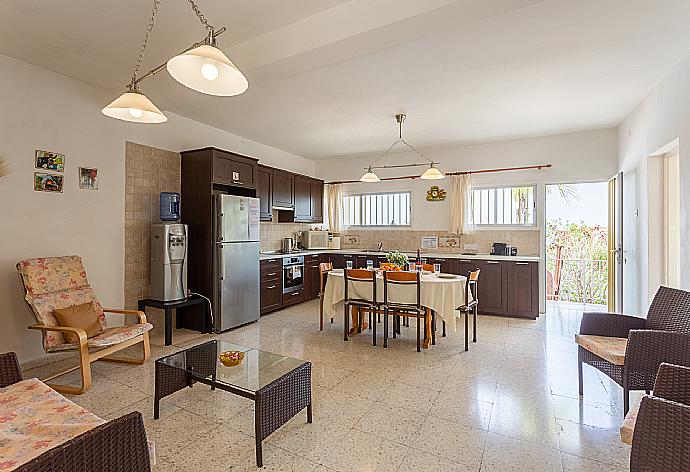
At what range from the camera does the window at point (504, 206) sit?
6.05 metres

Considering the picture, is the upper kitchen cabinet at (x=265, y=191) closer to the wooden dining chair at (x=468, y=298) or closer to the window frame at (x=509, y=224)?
the wooden dining chair at (x=468, y=298)

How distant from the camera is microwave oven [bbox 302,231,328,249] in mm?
7207

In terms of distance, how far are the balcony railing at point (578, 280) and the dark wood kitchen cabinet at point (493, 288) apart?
1630 millimetres

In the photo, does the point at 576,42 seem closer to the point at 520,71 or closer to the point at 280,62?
the point at 520,71

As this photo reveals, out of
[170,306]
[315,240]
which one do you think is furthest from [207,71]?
[315,240]

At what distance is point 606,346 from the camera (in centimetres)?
257

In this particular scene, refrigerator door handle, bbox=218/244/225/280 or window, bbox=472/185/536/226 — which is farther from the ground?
window, bbox=472/185/536/226

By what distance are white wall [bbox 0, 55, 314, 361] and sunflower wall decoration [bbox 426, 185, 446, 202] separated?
14.8 ft

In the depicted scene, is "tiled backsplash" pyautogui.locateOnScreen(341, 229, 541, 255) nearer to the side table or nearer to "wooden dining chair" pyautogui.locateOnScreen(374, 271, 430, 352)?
"wooden dining chair" pyautogui.locateOnScreen(374, 271, 430, 352)

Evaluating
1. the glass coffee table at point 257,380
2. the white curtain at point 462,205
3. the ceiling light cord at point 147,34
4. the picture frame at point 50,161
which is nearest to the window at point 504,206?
the white curtain at point 462,205

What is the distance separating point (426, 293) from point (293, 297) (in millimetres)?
3009

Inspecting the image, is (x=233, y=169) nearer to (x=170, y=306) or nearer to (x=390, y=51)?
(x=170, y=306)

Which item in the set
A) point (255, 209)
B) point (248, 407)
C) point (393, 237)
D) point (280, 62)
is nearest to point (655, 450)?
point (248, 407)

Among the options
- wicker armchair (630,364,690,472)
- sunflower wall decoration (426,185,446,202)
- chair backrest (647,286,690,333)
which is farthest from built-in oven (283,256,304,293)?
wicker armchair (630,364,690,472)
